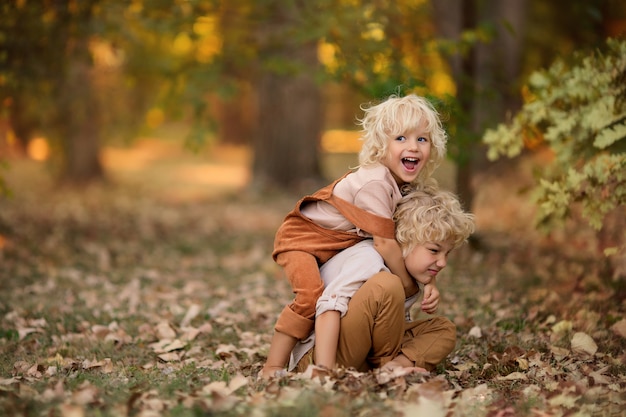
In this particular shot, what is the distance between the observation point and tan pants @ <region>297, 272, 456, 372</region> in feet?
10.7

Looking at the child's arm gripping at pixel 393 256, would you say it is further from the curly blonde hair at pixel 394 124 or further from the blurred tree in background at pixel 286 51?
the blurred tree in background at pixel 286 51

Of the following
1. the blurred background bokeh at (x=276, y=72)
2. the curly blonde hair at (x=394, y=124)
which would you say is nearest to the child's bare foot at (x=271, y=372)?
the curly blonde hair at (x=394, y=124)

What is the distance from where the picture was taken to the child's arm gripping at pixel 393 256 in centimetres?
340

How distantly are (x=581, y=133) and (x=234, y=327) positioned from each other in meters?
2.57

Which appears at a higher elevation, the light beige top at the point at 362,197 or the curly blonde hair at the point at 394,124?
the curly blonde hair at the point at 394,124

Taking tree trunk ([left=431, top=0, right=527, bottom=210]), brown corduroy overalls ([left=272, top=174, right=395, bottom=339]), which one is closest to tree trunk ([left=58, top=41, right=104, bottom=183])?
tree trunk ([left=431, top=0, right=527, bottom=210])

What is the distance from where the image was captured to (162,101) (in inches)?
300

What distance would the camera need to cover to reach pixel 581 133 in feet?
14.8

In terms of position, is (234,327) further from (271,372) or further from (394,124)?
(394,124)

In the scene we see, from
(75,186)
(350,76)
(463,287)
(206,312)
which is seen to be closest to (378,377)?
(206,312)

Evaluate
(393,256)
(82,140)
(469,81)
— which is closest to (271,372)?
(393,256)

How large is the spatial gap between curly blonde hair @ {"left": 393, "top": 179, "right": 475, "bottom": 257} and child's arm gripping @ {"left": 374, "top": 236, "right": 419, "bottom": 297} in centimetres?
4

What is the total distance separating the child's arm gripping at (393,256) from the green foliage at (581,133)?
1.37 m

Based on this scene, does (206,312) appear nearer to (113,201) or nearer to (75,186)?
A: (113,201)
